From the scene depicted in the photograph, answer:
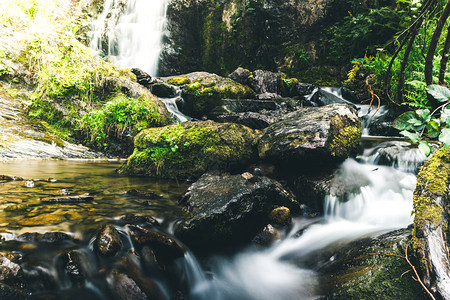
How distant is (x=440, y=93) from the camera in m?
1.18

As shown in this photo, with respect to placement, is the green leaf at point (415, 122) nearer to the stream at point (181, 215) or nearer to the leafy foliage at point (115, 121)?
the stream at point (181, 215)

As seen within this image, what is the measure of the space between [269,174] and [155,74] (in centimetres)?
1164

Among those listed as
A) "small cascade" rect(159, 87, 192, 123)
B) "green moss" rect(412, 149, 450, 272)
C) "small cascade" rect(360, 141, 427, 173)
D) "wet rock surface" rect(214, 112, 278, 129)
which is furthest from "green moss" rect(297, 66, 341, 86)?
"green moss" rect(412, 149, 450, 272)

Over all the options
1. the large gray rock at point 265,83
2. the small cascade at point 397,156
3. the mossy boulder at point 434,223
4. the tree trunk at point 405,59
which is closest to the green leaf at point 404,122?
the mossy boulder at point 434,223

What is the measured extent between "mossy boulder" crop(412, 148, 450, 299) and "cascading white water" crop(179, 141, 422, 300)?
0.91 m

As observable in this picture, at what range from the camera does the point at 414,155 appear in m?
4.30

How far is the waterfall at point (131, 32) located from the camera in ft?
45.5

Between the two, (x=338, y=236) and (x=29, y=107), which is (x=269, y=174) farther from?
(x=29, y=107)

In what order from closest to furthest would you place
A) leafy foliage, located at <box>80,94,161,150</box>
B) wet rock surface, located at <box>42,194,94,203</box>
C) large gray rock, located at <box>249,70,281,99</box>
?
wet rock surface, located at <box>42,194,94,203</box>
leafy foliage, located at <box>80,94,161,150</box>
large gray rock, located at <box>249,70,281,99</box>

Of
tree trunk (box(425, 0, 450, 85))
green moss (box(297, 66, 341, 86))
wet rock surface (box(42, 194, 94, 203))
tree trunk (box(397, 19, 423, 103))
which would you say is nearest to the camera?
tree trunk (box(425, 0, 450, 85))

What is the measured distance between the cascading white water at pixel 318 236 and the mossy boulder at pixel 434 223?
0.91m

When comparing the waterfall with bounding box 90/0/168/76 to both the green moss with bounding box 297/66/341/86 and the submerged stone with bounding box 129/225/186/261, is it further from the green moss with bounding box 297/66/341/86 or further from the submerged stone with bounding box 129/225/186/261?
the submerged stone with bounding box 129/225/186/261

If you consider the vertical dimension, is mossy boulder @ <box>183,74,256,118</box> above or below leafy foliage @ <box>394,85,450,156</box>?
above

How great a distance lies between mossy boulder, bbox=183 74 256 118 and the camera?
889cm
